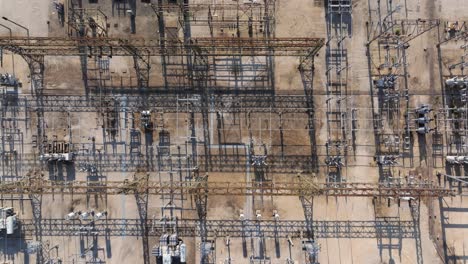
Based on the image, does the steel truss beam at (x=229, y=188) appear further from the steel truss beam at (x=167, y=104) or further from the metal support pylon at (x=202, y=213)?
the steel truss beam at (x=167, y=104)

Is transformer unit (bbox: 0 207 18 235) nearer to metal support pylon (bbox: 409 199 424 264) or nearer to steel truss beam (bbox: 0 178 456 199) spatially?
steel truss beam (bbox: 0 178 456 199)

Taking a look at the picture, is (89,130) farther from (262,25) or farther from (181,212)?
(262,25)

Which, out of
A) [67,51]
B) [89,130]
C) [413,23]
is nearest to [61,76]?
A: [67,51]

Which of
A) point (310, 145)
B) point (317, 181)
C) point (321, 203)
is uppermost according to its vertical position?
point (310, 145)

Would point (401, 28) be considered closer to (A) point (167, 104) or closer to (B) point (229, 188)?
(B) point (229, 188)

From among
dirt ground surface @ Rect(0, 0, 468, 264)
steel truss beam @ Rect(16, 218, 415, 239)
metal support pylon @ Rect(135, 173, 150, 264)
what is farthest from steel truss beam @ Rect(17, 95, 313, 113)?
steel truss beam @ Rect(16, 218, 415, 239)

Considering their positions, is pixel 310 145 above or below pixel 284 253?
above
